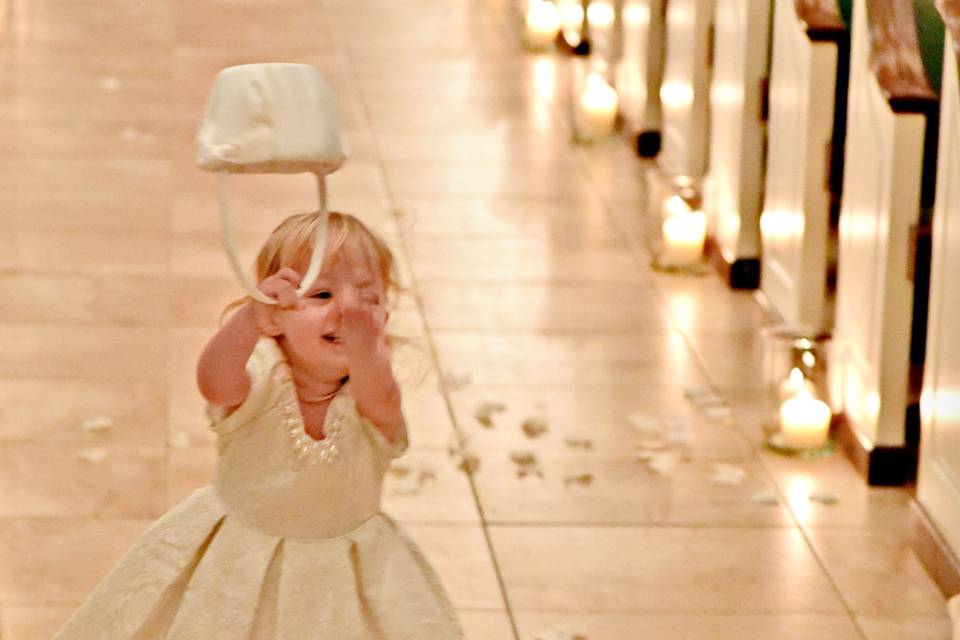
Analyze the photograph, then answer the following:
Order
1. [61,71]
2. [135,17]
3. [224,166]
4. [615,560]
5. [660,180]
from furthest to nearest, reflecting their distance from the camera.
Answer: [135,17] → [61,71] → [660,180] → [615,560] → [224,166]

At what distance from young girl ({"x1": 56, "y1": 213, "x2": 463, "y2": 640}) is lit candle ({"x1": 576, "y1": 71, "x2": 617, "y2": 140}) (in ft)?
19.5

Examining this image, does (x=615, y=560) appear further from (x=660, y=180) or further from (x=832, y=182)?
(x=660, y=180)

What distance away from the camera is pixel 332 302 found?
10.1ft

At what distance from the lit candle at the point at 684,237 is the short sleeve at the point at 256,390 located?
428 centimetres

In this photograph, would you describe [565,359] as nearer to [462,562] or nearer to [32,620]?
[462,562]

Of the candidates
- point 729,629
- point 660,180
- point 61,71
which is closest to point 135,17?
point 61,71

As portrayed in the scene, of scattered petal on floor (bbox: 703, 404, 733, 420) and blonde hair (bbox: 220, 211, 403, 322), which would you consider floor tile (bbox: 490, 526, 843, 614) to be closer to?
scattered petal on floor (bbox: 703, 404, 733, 420)

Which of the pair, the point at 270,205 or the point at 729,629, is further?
the point at 270,205

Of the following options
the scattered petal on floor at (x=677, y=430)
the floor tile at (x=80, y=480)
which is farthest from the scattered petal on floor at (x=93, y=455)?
the scattered petal on floor at (x=677, y=430)

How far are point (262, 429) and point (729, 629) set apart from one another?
1.72 metres

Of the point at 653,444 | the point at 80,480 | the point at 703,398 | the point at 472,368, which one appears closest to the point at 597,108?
the point at 472,368

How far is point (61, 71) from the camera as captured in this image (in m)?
10.2

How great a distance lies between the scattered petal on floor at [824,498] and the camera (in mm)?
5281

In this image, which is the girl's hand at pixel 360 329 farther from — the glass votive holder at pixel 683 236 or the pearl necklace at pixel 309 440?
the glass votive holder at pixel 683 236
